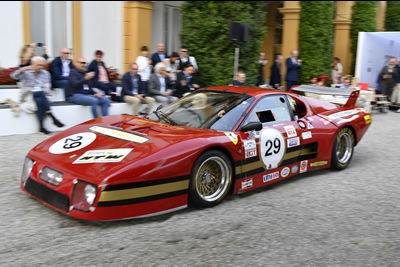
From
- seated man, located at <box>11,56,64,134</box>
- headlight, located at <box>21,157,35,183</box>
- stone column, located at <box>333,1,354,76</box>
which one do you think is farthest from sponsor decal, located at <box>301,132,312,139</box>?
stone column, located at <box>333,1,354,76</box>

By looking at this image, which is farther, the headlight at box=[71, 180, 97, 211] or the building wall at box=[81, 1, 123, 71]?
the building wall at box=[81, 1, 123, 71]

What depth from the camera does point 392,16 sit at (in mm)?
24219

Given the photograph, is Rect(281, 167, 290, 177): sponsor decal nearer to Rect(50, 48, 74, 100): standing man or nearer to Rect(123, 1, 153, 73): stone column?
Rect(50, 48, 74, 100): standing man

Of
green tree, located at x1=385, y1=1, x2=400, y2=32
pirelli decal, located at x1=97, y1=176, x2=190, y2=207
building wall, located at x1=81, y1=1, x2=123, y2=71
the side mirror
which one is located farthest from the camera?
green tree, located at x1=385, y1=1, x2=400, y2=32

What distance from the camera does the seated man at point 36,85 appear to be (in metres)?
7.75

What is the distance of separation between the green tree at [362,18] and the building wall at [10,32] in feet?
51.0

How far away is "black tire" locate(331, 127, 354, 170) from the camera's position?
630 centimetres

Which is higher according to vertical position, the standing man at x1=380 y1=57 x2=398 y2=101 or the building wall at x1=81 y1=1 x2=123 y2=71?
the building wall at x1=81 y1=1 x2=123 y2=71

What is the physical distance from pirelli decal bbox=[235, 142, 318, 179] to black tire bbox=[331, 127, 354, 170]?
56cm

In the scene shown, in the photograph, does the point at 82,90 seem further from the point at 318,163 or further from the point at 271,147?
the point at 318,163

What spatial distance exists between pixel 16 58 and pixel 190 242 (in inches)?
329

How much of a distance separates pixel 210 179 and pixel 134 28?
28.7 feet

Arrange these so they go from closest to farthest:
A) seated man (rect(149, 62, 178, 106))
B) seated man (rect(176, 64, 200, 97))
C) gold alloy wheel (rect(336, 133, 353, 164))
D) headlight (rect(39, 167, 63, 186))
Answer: headlight (rect(39, 167, 63, 186)), gold alloy wheel (rect(336, 133, 353, 164)), seated man (rect(149, 62, 178, 106)), seated man (rect(176, 64, 200, 97))

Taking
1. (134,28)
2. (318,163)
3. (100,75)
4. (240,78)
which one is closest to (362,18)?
(134,28)
